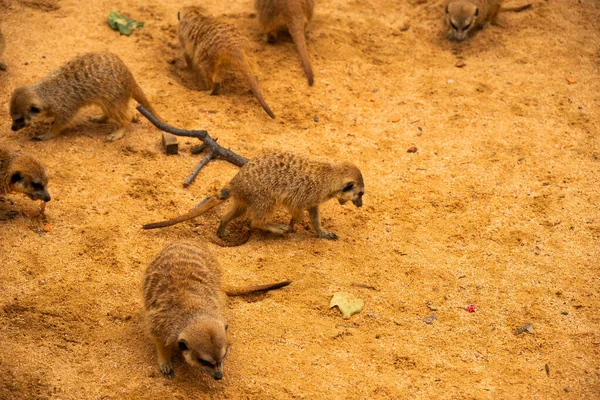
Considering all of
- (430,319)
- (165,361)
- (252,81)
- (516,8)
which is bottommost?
(430,319)

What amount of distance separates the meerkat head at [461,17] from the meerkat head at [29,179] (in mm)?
3997

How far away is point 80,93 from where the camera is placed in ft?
15.4

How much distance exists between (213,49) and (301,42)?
862 millimetres

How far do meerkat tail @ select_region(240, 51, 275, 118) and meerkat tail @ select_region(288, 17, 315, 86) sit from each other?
49cm

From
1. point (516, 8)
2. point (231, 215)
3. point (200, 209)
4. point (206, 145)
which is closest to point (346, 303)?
point (231, 215)

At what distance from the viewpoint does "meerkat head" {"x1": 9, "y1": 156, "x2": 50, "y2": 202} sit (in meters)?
3.81

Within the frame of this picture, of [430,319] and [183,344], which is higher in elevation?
[183,344]

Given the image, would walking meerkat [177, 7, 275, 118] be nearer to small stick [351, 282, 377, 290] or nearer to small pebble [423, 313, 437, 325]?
small stick [351, 282, 377, 290]

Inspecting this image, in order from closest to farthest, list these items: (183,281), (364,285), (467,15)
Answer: (183,281)
(364,285)
(467,15)

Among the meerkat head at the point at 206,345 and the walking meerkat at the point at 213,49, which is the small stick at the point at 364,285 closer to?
the meerkat head at the point at 206,345

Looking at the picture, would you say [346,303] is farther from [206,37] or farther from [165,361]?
[206,37]

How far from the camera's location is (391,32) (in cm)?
629

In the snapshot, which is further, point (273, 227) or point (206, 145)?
point (206, 145)

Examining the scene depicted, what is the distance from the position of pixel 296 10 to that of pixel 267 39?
1.35 ft
